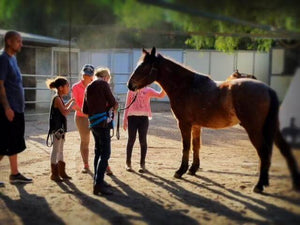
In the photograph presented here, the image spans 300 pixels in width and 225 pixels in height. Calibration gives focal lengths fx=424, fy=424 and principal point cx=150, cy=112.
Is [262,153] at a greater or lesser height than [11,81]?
lesser

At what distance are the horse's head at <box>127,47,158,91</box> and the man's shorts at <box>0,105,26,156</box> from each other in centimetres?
139

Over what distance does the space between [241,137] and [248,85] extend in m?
5.48

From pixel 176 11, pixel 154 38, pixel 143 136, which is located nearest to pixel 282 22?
pixel 176 11

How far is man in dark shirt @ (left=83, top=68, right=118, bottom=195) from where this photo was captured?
445 centimetres

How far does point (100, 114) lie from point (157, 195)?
1.09 m

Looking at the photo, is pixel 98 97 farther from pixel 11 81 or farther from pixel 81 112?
pixel 81 112

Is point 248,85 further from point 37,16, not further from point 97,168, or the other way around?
point 37,16

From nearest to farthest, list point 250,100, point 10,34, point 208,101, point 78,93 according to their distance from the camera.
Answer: point 10,34, point 250,100, point 208,101, point 78,93

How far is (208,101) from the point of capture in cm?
495

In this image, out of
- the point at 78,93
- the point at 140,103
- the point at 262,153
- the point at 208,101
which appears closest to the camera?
the point at 262,153

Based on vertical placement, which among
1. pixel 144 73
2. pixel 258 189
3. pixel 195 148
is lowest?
pixel 258 189

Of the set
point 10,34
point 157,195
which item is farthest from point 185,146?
point 10,34

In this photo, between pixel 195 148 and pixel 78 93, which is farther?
pixel 195 148

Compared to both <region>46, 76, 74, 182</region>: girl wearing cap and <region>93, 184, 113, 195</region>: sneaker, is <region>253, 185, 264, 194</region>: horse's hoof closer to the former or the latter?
<region>93, 184, 113, 195</region>: sneaker
